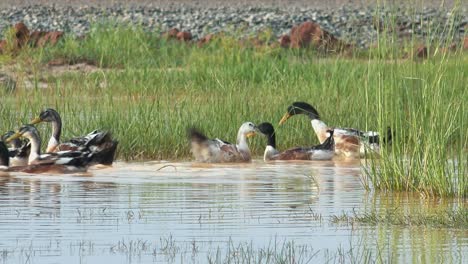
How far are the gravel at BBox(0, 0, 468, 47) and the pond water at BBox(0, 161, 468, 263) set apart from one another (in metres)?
18.4

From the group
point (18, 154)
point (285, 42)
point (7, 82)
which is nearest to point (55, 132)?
point (18, 154)

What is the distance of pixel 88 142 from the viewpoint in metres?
14.3

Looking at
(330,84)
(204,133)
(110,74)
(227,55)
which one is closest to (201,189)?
(204,133)

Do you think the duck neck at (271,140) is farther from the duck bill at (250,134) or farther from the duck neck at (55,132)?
the duck neck at (55,132)

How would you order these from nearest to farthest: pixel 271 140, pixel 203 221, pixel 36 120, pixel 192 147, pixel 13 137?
pixel 203 221 < pixel 192 147 < pixel 13 137 < pixel 36 120 < pixel 271 140

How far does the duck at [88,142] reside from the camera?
13742mm

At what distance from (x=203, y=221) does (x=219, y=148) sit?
4.82 m

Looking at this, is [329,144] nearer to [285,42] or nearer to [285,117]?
[285,117]

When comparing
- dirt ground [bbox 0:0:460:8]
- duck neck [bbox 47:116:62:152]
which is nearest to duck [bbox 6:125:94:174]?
duck neck [bbox 47:116:62:152]

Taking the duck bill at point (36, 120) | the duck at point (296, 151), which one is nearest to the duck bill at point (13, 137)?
the duck bill at point (36, 120)

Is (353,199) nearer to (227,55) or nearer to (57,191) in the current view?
(57,191)

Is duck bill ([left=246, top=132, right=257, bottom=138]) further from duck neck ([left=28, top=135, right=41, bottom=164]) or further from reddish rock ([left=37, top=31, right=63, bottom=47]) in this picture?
reddish rock ([left=37, top=31, right=63, bottom=47])

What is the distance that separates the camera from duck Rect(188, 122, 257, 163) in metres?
14.5

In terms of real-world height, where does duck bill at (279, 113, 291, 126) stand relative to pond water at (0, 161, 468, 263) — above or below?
above
